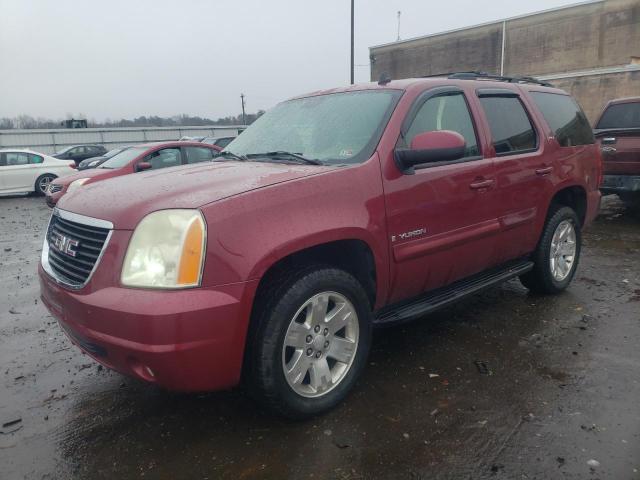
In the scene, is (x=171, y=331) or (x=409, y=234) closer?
(x=171, y=331)

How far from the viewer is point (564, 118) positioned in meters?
4.65

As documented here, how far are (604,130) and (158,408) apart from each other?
8.17 metres

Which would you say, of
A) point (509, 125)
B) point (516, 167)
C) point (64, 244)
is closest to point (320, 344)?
point (64, 244)

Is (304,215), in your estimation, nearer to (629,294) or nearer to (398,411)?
(398,411)

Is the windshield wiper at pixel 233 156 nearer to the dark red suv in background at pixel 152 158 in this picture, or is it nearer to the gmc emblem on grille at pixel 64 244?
the gmc emblem on grille at pixel 64 244

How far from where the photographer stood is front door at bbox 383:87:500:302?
10.0 ft

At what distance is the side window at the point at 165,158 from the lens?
33.3ft

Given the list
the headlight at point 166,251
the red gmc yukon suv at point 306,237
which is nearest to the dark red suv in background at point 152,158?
the red gmc yukon suv at point 306,237

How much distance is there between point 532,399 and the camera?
115 inches

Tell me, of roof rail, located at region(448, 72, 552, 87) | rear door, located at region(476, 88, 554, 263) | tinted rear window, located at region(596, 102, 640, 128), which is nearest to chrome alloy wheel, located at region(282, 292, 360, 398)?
rear door, located at region(476, 88, 554, 263)

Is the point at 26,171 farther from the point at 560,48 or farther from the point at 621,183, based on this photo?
the point at 560,48

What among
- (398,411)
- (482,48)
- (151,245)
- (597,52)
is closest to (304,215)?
(151,245)

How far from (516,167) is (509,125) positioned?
0.37 metres

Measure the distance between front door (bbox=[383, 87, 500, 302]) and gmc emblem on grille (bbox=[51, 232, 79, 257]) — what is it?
1761 millimetres
